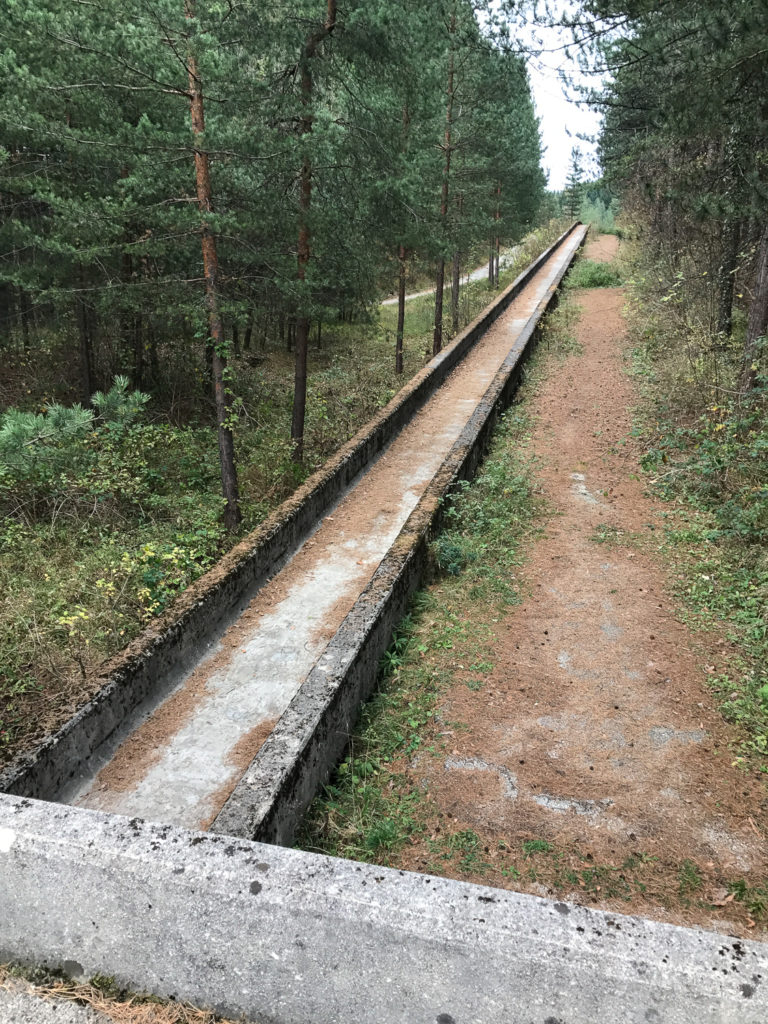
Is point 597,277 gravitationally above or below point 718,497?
above

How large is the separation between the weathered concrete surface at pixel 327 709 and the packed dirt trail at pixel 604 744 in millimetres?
724

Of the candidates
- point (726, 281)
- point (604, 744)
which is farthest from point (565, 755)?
point (726, 281)

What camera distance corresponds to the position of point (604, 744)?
15.6 feet

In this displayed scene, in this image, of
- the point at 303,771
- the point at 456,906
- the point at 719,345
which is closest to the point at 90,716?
the point at 303,771

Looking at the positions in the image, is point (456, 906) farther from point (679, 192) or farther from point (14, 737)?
point (679, 192)

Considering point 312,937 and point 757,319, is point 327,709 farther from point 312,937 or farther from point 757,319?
point 757,319

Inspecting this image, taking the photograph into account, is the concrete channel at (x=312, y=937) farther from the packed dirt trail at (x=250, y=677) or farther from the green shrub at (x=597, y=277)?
the green shrub at (x=597, y=277)

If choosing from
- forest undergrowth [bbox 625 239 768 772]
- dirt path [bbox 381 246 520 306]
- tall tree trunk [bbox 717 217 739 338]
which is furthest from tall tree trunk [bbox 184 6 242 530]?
dirt path [bbox 381 246 520 306]

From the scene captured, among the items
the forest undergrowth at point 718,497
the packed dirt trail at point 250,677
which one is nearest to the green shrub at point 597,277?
the forest undergrowth at point 718,497

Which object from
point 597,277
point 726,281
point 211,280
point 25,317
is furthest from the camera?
point 597,277

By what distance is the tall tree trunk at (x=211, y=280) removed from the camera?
8.52 metres

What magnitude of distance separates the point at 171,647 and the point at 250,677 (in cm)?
76

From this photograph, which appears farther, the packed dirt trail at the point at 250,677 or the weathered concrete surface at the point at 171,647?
the packed dirt trail at the point at 250,677

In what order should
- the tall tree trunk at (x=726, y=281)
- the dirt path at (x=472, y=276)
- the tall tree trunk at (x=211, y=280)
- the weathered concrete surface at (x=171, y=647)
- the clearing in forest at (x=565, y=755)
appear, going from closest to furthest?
1. the clearing in forest at (x=565, y=755)
2. the weathered concrete surface at (x=171, y=647)
3. the tall tree trunk at (x=211, y=280)
4. the tall tree trunk at (x=726, y=281)
5. the dirt path at (x=472, y=276)
